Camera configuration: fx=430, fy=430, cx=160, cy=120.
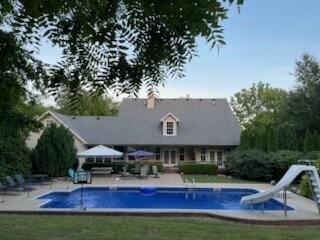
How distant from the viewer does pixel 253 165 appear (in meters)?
30.7

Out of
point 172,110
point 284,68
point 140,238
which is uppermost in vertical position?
point 284,68

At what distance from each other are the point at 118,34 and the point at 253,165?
1157 inches

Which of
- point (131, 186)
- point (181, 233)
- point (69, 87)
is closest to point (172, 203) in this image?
point (131, 186)

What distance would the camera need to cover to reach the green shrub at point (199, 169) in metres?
35.9

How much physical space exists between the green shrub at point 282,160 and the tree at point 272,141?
2.13 m

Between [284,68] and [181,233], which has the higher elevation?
[284,68]

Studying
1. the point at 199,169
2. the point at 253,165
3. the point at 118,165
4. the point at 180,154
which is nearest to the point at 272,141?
the point at 253,165

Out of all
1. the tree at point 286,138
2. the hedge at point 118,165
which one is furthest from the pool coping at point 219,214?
the hedge at point 118,165

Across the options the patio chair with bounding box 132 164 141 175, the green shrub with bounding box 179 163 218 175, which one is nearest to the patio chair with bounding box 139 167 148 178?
the patio chair with bounding box 132 164 141 175

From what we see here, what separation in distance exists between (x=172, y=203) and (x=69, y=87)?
18.2m

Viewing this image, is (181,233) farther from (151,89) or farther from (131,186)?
(131,186)

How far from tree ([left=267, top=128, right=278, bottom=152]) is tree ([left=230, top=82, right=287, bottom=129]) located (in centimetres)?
2987

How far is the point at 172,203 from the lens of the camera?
2042 centimetres

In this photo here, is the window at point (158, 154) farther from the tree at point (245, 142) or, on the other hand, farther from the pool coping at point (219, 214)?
the pool coping at point (219, 214)
